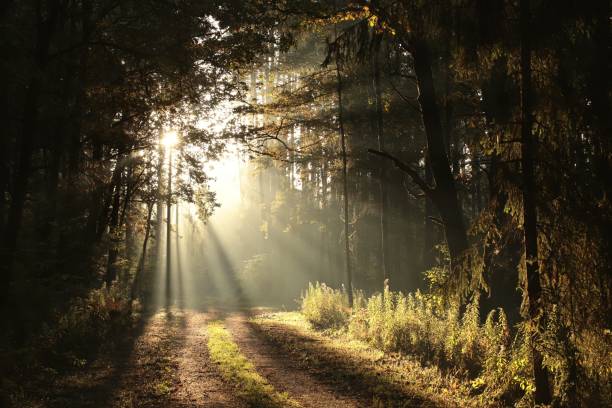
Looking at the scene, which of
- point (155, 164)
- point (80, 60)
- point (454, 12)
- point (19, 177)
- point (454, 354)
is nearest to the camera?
point (454, 12)

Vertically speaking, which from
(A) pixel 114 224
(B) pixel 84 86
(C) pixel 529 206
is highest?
(B) pixel 84 86

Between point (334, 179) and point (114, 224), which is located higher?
point (334, 179)

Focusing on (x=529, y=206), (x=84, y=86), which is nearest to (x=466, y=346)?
(x=529, y=206)

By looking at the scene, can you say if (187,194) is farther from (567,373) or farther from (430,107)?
(567,373)

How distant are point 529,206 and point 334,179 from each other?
19736 mm

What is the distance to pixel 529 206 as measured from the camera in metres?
5.48

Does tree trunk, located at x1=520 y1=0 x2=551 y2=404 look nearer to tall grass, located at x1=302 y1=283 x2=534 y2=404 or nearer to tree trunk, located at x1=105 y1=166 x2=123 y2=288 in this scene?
tall grass, located at x1=302 y1=283 x2=534 y2=404

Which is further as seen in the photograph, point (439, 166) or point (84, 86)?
point (84, 86)

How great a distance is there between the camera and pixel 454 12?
20.3ft

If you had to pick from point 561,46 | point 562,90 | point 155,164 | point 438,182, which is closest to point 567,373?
point 562,90

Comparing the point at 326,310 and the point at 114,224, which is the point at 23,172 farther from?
the point at 326,310

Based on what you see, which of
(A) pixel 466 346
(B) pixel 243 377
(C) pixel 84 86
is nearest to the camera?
(A) pixel 466 346

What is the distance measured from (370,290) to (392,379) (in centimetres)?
2504

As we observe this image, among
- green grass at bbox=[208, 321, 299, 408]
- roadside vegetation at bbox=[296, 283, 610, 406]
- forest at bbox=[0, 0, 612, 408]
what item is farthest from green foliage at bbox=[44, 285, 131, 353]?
roadside vegetation at bbox=[296, 283, 610, 406]
